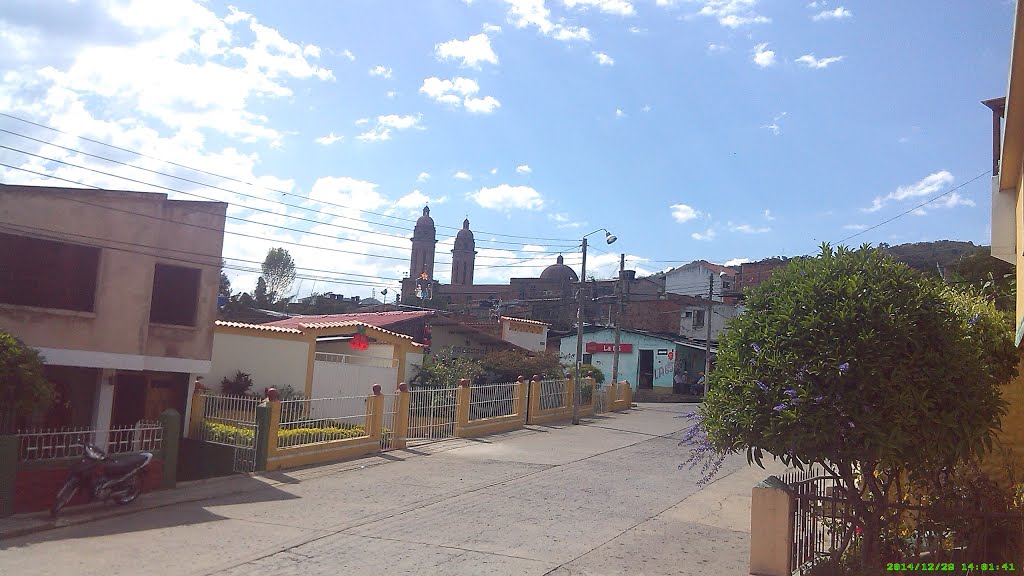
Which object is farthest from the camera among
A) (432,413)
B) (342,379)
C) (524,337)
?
(524,337)

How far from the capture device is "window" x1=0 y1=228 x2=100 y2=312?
52.3 ft

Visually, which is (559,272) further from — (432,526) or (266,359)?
(432,526)

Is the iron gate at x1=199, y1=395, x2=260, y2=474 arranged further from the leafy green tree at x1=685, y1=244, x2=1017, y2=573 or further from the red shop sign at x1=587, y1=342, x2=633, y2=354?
the red shop sign at x1=587, y1=342, x2=633, y2=354

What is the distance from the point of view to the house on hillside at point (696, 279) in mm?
60344

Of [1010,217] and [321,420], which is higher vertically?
[1010,217]

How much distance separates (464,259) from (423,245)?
459 centimetres

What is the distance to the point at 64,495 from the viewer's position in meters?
11.1

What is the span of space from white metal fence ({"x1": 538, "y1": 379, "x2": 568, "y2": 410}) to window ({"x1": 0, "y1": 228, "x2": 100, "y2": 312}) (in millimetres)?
13284

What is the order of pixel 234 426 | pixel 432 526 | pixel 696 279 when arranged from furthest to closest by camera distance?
pixel 696 279 → pixel 234 426 → pixel 432 526

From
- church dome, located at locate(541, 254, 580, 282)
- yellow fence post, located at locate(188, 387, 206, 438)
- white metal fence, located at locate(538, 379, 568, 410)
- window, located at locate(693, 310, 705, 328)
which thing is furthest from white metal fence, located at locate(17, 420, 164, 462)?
church dome, located at locate(541, 254, 580, 282)

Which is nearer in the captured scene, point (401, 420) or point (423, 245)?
point (401, 420)

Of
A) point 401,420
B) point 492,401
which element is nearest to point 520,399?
point 492,401

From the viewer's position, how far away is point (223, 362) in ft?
73.9
